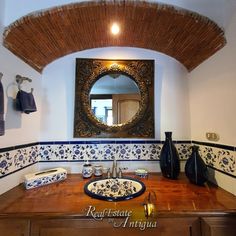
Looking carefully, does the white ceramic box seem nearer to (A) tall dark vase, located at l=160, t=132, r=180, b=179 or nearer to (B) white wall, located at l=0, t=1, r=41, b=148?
(B) white wall, located at l=0, t=1, r=41, b=148

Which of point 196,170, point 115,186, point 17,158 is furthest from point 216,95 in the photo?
point 17,158

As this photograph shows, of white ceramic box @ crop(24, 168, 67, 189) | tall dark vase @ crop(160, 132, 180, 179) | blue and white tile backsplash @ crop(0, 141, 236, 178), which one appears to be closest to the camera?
white ceramic box @ crop(24, 168, 67, 189)

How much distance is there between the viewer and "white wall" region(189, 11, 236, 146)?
103 cm

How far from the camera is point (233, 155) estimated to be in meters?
1.02

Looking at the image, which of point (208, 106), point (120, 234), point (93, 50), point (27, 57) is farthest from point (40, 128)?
point (208, 106)

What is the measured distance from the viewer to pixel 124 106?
5.04 feet

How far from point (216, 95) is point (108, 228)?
1.09m

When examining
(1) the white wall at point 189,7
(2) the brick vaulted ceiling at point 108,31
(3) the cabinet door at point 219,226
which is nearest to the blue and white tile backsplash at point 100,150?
(3) the cabinet door at point 219,226

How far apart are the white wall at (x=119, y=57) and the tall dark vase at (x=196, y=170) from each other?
0.33 meters

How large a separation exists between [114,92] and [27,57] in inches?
29.7

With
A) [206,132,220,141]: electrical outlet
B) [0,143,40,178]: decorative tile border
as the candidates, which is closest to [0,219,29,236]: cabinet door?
[0,143,40,178]: decorative tile border

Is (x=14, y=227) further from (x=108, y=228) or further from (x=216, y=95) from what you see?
(x=216, y=95)

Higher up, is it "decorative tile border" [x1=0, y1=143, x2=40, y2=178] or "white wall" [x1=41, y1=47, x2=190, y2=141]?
"white wall" [x1=41, y1=47, x2=190, y2=141]

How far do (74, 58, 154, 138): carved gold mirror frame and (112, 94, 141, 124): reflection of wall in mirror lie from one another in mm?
38
